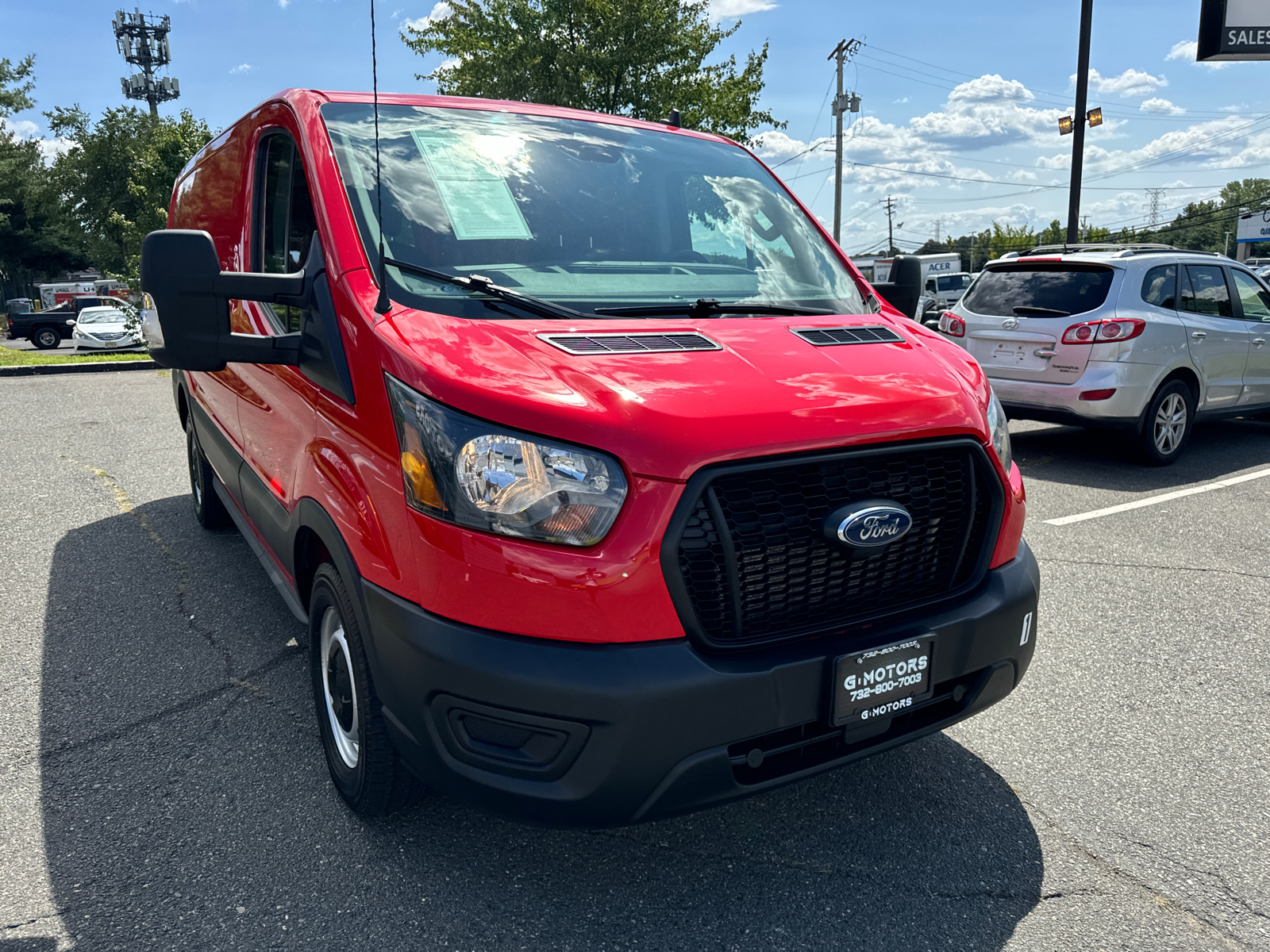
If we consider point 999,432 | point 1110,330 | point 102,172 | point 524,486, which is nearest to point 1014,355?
point 1110,330

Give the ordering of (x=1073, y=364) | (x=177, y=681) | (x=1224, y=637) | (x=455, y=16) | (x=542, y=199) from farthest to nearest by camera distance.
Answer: (x=455, y=16)
(x=1073, y=364)
(x=1224, y=637)
(x=177, y=681)
(x=542, y=199)

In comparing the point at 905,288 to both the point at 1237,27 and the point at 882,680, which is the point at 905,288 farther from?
the point at 1237,27

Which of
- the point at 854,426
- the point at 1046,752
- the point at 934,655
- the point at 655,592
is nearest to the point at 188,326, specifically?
the point at 655,592

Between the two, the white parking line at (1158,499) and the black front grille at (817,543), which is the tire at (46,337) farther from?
the black front grille at (817,543)

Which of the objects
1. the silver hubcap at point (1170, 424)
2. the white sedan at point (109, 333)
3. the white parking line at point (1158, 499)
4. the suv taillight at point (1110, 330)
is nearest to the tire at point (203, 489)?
the white parking line at point (1158, 499)

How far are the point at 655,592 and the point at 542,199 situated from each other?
Answer: 155 centimetres

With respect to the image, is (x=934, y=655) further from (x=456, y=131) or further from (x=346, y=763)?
(x=456, y=131)

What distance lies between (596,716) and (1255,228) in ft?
255

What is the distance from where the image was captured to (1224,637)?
421 centimetres

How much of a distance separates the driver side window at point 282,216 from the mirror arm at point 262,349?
10cm

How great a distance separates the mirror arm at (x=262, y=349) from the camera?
2.62 metres

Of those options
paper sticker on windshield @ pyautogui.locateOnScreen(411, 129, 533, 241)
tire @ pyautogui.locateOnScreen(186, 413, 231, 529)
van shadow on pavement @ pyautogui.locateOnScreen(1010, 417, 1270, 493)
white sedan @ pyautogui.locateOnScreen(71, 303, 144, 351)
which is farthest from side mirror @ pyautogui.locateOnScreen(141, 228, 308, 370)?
white sedan @ pyautogui.locateOnScreen(71, 303, 144, 351)

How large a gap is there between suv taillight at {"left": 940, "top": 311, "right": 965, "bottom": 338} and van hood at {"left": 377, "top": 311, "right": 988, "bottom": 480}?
5915 millimetres

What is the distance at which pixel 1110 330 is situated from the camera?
7.35m
